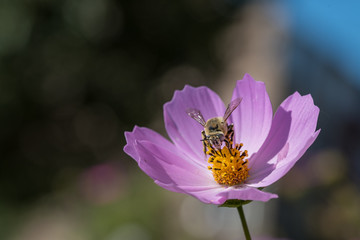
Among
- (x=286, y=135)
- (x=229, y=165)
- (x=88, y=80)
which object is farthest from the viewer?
(x=88, y=80)

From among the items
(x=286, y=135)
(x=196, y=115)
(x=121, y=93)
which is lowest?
(x=286, y=135)

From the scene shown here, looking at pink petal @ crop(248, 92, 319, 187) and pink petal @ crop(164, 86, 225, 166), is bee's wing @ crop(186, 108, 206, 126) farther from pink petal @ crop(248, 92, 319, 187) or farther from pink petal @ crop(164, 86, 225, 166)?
pink petal @ crop(248, 92, 319, 187)

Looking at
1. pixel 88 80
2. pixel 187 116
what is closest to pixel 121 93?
pixel 88 80

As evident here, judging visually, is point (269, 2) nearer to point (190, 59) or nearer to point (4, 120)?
point (190, 59)

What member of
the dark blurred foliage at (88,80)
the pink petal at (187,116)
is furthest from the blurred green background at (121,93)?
the pink petal at (187,116)

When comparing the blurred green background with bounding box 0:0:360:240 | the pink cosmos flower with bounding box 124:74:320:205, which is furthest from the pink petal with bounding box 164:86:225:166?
the blurred green background with bounding box 0:0:360:240

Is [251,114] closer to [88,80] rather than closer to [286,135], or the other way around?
[286,135]
